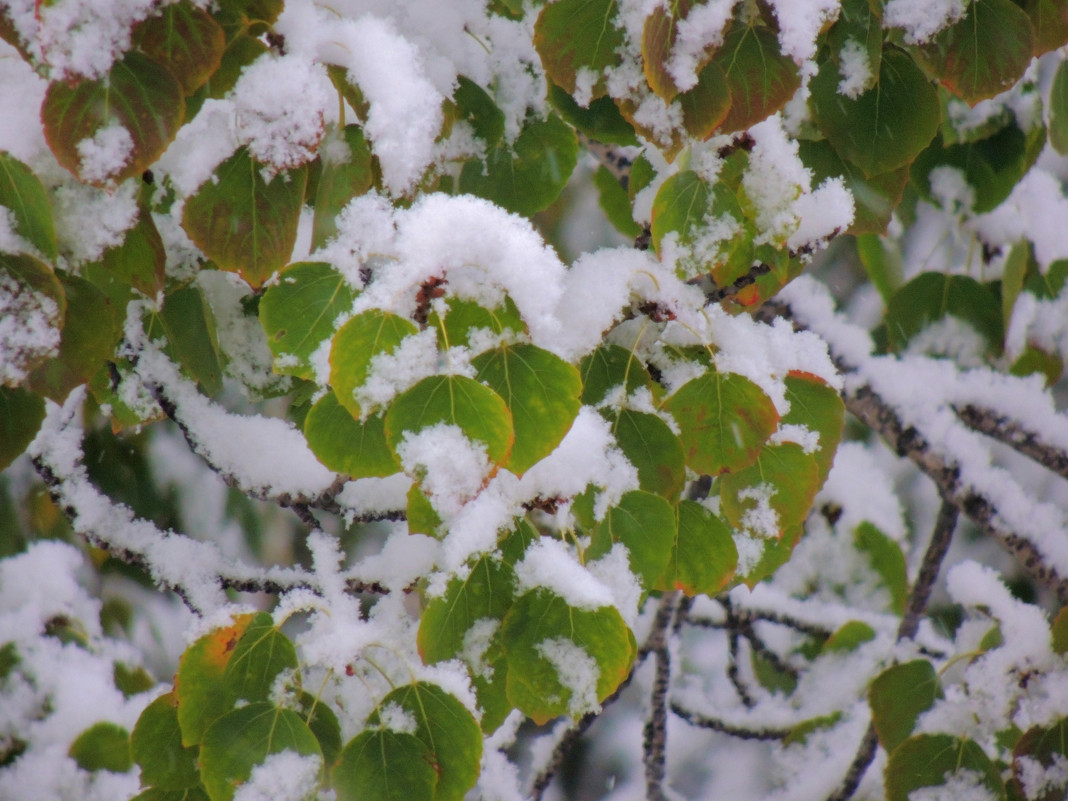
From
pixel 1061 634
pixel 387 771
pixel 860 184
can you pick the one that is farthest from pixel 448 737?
pixel 1061 634

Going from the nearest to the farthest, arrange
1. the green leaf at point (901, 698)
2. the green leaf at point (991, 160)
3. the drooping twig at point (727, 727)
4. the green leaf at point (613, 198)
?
the green leaf at point (901, 698)
the green leaf at point (991, 160)
the green leaf at point (613, 198)
the drooping twig at point (727, 727)

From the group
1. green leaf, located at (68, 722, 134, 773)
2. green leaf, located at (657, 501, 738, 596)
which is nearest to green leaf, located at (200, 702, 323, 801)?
green leaf, located at (657, 501, 738, 596)

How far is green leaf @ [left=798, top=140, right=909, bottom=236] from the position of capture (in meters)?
0.66

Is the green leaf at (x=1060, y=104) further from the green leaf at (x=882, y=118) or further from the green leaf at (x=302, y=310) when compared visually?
the green leaf at (x=302, y=310)

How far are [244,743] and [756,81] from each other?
0.53 meters

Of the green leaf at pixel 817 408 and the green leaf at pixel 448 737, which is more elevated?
the green leaf at pixel 817 408

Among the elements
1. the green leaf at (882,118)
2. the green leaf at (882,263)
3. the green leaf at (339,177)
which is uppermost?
the green leaf at (882,263)

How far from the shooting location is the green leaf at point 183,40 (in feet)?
1.50

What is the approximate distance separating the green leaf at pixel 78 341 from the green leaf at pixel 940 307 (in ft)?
3.44

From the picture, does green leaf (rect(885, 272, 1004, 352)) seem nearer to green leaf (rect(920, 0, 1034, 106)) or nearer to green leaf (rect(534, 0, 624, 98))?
green leaf (rect(920, 0, 1034, 106))

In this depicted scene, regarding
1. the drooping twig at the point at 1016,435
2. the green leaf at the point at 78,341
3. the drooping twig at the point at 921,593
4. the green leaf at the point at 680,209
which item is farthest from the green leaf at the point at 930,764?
the green leaf at the point at 78,341

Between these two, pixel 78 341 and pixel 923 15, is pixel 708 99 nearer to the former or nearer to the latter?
pixel 923 15

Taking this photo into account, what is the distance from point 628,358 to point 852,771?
0.80 m

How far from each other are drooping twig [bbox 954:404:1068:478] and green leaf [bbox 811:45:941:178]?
543mm
